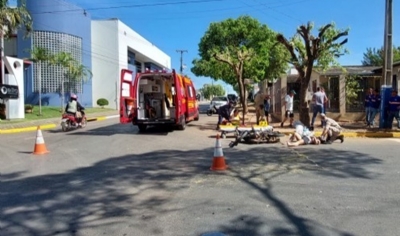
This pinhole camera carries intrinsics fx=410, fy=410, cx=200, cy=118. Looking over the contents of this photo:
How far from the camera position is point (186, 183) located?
23.0 feet

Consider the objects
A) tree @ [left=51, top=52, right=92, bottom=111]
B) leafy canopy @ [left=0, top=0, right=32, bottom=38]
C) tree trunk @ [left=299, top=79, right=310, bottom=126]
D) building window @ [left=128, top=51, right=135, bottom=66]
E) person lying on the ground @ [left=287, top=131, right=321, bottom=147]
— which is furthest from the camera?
building window @ [left=128, top=51, right=135, bottom=66]

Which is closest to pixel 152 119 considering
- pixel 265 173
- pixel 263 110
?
pixel 263 110

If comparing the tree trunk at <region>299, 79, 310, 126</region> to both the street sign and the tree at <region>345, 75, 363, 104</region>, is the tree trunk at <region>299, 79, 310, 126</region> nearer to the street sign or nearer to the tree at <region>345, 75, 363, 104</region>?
the tree at <region>345, 75, 363, 104</region>

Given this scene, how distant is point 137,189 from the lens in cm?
666

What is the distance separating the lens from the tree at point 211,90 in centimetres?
13996

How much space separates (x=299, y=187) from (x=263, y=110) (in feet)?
39.2

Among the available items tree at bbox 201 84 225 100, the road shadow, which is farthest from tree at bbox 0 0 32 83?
tree at bbox 201 84 225 100

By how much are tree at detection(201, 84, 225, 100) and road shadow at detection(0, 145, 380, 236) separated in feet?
421

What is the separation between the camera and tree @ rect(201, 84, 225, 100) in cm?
13996

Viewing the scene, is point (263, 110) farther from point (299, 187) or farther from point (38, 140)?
point (299, 187)

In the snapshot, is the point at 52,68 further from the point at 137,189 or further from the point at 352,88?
the point at 137,189

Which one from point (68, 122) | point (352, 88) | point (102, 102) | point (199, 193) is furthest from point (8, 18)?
point (102, 102)

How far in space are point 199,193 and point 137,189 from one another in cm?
106

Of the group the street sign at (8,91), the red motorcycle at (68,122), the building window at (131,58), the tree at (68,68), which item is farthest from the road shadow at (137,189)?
the building window at (131,58)
